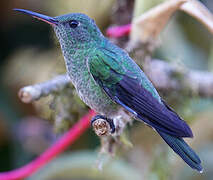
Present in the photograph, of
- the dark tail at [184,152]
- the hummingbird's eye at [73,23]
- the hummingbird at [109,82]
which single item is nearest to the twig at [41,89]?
the hummingbird at [109,82]

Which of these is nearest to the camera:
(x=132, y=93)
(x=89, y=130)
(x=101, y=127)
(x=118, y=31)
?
(x=101, y=127)

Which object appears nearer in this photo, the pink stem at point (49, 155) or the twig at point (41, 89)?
the twig at point (41, 89)

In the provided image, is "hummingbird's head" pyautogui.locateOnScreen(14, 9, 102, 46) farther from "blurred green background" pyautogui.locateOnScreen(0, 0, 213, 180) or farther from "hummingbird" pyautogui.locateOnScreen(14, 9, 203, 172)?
"blurred green background" pyautogui.locateOnScreen(0, 0, 213, 180)

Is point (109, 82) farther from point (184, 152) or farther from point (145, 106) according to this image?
point (184, 152)

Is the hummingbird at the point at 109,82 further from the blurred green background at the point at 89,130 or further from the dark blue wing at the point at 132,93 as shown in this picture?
the blurred green background at the point at 89,130

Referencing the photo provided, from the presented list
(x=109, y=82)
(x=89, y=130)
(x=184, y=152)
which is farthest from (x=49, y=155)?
(x=89, y=130)

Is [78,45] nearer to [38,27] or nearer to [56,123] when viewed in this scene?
[56,123]

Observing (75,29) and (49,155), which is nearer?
(75,29)
